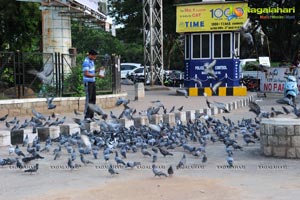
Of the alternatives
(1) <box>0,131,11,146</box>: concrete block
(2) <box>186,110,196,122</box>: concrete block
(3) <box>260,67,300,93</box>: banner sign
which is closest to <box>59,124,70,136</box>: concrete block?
(1) <box>0,131,11,146</box>: concrete block

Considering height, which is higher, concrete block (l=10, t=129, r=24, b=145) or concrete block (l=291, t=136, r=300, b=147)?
concrete block (l=291, t=136, r=300, b=147)

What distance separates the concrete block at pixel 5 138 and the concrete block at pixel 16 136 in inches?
2.8

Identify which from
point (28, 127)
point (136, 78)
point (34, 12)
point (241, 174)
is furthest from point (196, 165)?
point (136, 78)

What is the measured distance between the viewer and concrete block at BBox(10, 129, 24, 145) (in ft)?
34.1

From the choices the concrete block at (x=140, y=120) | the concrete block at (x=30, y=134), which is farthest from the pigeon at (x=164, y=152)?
the concrete block at (x=140, y=120)

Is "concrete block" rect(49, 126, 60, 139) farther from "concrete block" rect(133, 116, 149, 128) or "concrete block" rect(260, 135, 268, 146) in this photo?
"concrete block" rect(260, 135, 268, 146)

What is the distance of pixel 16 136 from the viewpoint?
1047 centimetres

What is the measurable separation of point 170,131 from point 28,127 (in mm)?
3250

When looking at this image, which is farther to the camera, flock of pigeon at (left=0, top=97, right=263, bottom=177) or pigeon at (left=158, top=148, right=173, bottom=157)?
pigeon at (left=158, top=148, right=173, bottom=157)

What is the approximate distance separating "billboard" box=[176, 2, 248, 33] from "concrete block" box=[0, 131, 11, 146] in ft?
44.1

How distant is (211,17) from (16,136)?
44.3 ft

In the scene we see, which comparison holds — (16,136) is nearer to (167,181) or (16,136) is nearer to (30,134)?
(30,134)

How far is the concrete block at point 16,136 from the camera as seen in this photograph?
34.1ft

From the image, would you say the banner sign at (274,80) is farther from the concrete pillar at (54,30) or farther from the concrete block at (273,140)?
the concrete block at (273,140)
